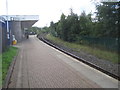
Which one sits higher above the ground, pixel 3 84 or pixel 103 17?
pixel 103 17

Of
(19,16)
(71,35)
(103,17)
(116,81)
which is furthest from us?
(19,16)

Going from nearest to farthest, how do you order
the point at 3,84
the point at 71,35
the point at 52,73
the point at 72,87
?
the point at 72,87 → the point at 3,84 → the point at 52,73 → the point at 71,35

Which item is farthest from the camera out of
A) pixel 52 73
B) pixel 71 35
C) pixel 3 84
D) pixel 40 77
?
pixel 71 35

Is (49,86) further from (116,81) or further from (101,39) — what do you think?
(101,39)

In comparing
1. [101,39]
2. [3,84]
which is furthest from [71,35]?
[3,84]

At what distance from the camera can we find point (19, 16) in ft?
150

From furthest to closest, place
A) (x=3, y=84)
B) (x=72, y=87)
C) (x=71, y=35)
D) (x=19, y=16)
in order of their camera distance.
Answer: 1. (x=19, y=16)
2. (x=71, y=35)
3. (x=3, y=84)
4. (x=72, y=87)

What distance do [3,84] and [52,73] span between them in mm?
2631

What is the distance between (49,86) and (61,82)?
0.67 m

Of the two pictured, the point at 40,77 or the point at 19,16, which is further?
the point at 19,16

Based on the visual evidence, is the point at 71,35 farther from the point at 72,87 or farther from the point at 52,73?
the point at 72,87

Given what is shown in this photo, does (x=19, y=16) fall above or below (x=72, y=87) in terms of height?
above

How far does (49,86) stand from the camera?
23.7 ft

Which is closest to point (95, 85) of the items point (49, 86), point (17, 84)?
point (49, 86)
